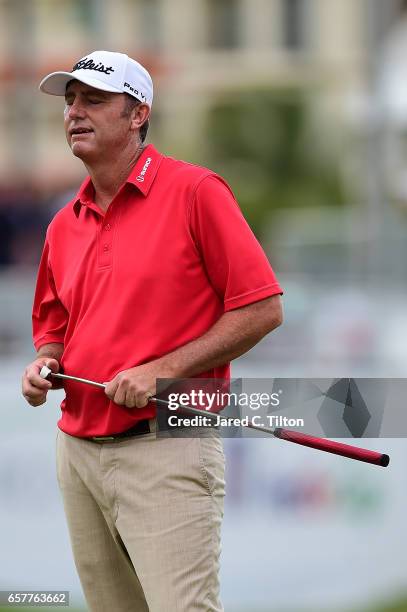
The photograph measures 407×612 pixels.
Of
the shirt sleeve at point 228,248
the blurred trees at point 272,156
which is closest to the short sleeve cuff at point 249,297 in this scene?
the shirt sleeve at point 228,248

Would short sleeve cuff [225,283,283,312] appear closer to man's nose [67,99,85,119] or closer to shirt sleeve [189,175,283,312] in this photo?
shirt sleeve [189,175,283,312]

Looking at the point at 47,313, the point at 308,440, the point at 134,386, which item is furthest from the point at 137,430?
the point at 47,313

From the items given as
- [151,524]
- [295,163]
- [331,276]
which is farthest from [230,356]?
[295,163]

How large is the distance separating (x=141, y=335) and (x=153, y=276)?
0.15m

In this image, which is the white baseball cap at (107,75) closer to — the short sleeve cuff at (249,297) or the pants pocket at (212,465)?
the short sleeve cuff at (249,297)

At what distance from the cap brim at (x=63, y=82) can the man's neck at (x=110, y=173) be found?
186mm

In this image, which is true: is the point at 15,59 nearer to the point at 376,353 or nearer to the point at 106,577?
the point at 376,353

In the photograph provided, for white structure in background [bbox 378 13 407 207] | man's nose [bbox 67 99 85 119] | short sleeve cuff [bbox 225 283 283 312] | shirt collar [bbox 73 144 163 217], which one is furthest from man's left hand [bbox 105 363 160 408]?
white structure in background [bbox 378 13 407 207]

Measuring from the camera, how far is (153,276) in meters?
3.38

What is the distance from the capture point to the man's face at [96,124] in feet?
11.4

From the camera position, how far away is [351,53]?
4044 centimetres

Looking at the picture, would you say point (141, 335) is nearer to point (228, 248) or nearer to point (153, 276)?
point (153, 276)

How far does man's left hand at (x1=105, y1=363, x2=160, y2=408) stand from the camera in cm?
330

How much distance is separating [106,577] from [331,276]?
8.54 meters
